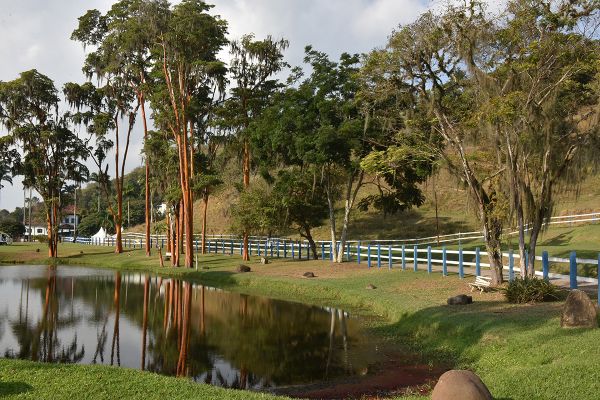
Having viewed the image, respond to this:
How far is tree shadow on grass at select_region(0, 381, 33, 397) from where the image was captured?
8.97 meters

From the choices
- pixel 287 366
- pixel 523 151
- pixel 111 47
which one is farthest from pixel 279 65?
pixel 287 366

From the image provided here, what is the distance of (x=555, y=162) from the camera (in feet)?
59.3

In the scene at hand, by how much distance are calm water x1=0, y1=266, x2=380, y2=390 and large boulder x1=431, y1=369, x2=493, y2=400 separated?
524cm

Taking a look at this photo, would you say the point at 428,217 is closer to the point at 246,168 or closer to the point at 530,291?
the point at 246,168

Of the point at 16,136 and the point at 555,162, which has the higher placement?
the point at 16,136

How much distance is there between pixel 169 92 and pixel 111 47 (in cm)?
1010

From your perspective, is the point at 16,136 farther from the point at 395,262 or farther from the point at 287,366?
the point at 287,366

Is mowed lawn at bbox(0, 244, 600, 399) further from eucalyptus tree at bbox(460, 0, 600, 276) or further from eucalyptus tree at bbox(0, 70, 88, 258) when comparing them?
eucalyptus tree at bbox(0, 70, 88, 258)

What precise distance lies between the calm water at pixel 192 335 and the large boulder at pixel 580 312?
4.55 m

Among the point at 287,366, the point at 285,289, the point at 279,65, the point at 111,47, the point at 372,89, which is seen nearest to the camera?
the point at 287,366

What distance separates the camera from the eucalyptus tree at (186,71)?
3522cm

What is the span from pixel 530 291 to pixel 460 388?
10345 mm

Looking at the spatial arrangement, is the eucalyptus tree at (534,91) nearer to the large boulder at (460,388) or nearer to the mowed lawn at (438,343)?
the mowed lawn at (438,343)

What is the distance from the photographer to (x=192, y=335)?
17547 mm
